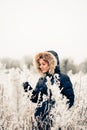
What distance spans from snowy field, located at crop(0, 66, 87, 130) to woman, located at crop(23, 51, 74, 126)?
39 mm

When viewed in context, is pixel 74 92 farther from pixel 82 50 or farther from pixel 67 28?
pixel 67 28

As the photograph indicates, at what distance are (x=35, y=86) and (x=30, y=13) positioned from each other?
63 cm

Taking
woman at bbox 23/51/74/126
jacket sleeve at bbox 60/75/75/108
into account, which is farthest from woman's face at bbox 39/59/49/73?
jacket sleeve at bbox 60/75/75/108

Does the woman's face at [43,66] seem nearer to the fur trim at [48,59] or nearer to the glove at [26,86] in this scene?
the fur trim at [48,59]

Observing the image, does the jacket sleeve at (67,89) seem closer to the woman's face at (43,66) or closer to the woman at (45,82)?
the woman at (45,82)

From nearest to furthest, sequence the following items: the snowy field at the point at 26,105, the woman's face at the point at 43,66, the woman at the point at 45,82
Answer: the snowy field at the point at 26,105 → the woman at the point at 45,82 → the woman's face at the point at 43,66

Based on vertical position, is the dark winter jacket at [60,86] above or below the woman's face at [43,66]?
below

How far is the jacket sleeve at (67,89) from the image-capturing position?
89.3 inches

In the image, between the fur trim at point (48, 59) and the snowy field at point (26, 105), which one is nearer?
the snowy field at point (26, 105)

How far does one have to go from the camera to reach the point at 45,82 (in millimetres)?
2309

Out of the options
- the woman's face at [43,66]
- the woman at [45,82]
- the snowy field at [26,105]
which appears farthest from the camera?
the woman's face at [43,66]

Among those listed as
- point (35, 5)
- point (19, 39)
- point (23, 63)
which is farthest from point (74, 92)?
point (35, 5)

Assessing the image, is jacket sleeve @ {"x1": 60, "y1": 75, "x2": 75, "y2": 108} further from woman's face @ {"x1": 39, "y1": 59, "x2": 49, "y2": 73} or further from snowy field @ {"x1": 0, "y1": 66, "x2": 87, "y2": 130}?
woman's face @ {"x1": 39, "y1": 59, "x2": 49, "y2": 73}

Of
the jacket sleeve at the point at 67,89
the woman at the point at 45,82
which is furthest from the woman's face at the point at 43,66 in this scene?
the jacket sleeve at the point at 67,89
